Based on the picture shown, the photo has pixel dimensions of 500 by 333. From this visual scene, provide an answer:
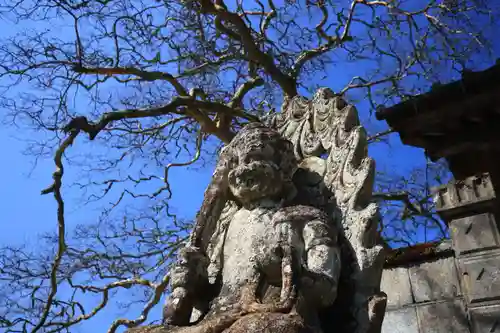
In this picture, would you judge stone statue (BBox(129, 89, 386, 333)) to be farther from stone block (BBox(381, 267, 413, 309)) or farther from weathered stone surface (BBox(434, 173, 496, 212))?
stone block (BBox(381, 267, 413, 309))

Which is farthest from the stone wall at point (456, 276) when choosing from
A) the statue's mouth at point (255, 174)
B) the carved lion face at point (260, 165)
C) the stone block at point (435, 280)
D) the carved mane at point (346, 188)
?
the statue's mouth at point (255, 174)

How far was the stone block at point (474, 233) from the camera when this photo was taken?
11.9ft

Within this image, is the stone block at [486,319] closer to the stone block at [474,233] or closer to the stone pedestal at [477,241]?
the stone pedestal at [477,241]

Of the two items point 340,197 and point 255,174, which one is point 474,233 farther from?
point 255,174

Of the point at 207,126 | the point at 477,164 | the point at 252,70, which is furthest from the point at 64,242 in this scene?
the point at 477,164

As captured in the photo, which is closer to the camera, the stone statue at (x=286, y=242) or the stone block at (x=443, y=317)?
the stone statue at (x=286, y=242)

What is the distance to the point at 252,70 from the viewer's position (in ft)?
29.9

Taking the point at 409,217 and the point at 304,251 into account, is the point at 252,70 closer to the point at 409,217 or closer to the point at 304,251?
the point at 409,217

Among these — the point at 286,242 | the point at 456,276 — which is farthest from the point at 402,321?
the point at 286,242

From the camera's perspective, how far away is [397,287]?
461cm

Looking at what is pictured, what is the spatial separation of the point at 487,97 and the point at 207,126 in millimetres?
4787

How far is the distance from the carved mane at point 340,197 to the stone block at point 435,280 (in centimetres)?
157

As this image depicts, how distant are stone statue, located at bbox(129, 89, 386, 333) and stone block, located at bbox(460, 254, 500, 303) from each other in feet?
3.66

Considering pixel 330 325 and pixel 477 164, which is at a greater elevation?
pixel 477 164
